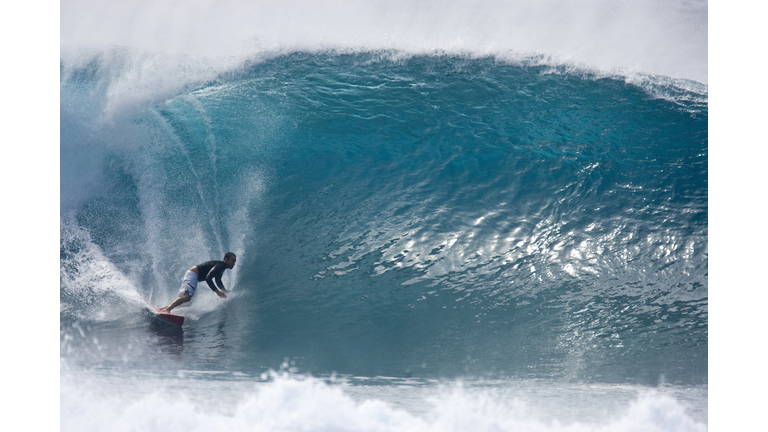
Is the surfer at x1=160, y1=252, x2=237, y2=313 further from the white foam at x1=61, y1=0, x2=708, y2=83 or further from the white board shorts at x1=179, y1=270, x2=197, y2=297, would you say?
the white foam at x1=61, y1=0, x2=708, y2=83

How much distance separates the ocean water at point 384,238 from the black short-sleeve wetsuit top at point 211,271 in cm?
27

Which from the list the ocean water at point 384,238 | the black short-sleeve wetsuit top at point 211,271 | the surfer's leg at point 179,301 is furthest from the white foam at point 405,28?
the surfer's leg at point 179,301

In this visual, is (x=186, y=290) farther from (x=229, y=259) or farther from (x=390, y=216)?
(x=390, y=216)

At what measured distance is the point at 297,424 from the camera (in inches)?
111

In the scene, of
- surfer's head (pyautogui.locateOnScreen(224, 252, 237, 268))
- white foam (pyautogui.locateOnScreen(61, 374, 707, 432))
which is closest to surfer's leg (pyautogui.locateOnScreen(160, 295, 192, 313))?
surfer's head (pyautogui.locateOnScreen(224, 252, 237, 268))

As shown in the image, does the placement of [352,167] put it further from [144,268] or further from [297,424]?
[297,424]

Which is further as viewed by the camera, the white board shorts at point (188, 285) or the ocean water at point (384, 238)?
the white board shorts at point (188, 285)

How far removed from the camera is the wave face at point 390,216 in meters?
3.43

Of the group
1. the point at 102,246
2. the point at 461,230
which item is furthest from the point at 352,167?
the point at 102,246

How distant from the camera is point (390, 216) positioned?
4.21 meters

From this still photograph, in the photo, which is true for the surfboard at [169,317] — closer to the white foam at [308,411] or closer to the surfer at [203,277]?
the surfer at [203,277]

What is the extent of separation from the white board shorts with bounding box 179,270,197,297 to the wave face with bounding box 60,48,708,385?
0.24 m

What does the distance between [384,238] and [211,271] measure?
1.48 meters

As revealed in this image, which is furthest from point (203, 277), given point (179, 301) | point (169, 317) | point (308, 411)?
point (308, 411)
